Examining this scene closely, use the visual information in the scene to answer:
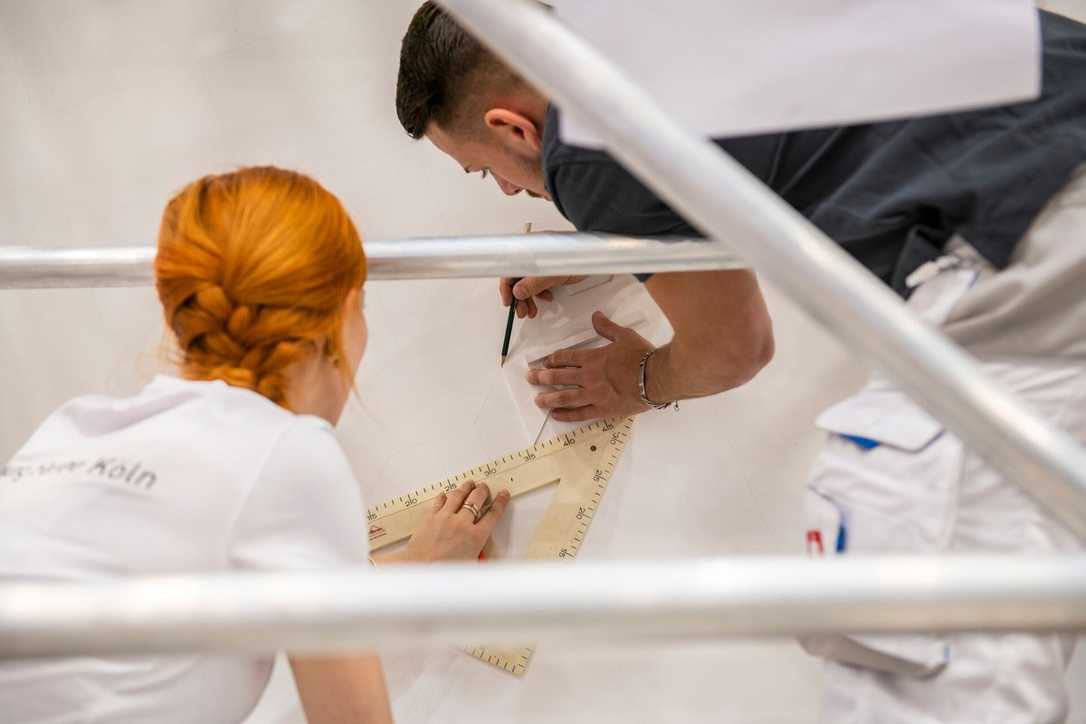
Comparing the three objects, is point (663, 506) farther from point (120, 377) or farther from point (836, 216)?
point (120, 377)

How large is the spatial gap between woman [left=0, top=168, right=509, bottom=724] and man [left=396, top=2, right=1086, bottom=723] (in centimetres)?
39

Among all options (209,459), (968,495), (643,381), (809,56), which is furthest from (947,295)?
(209,459)

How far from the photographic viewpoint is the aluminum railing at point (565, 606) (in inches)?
22.0

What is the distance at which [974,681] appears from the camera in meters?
0.95

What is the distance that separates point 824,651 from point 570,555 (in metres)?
0.64

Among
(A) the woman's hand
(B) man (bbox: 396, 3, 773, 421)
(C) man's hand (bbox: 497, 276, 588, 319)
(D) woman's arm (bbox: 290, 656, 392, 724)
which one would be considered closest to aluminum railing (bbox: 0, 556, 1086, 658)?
(D) woman's arm (bbox: 290, 656, 392, 724)

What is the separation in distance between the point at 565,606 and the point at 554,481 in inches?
43.0

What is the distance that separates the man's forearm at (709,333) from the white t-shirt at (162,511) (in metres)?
0.57

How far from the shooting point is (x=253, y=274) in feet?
3.05

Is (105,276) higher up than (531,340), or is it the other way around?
(105,276)

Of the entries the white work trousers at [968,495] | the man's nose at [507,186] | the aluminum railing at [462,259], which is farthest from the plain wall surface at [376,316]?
the white work trousers at [968,495]

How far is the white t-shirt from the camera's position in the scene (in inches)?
35.0

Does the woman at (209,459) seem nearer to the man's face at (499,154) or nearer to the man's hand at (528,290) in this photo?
the man's face at (499,154)

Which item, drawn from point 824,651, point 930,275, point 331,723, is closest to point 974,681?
point 824,651
